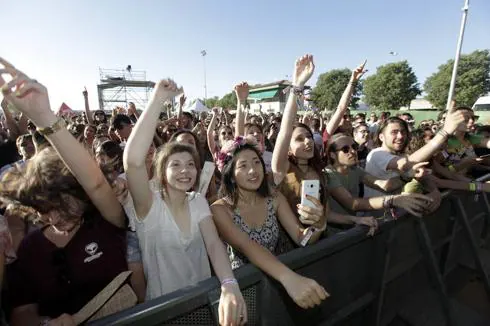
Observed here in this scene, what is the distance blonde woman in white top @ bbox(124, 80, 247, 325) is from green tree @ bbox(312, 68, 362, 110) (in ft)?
207

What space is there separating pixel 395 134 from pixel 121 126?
3.93 meters

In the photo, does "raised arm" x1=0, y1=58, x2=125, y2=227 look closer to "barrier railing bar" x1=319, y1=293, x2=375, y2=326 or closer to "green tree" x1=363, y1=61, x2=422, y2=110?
"barrier railing bar" x1=319, y1=293, x2=375, y2=326

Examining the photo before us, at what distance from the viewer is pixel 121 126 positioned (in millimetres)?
4719

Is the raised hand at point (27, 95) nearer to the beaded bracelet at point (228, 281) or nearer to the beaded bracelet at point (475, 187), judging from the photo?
the beaded bracelet at point (228, 281)

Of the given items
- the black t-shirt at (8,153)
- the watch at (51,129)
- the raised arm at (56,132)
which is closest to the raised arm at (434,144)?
the raised arm at (56,132)

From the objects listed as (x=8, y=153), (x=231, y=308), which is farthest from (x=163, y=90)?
(x=8, y=153)

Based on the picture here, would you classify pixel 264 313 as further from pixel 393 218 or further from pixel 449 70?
pixel 449 70

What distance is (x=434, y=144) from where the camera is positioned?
2457 mm

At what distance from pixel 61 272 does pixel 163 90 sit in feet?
3.34

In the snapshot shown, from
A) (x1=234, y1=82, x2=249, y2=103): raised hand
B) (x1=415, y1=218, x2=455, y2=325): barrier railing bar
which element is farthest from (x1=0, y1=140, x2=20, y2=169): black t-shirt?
(x1=415, y1=218, x2=455, y2=325): barrier railing bar

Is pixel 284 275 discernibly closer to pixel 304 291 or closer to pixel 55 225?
pixel 304 291

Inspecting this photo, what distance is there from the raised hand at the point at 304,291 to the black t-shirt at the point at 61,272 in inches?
35.1

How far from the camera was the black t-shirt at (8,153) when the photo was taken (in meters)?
3.96

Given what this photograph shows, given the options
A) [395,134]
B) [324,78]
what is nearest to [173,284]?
[395,134]
